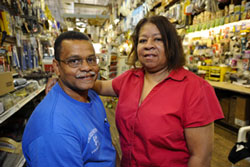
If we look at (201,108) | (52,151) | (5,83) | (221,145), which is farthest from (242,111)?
(5,83)

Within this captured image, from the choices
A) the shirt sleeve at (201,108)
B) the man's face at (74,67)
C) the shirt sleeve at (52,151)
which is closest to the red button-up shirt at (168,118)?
the shirt sleeve at (201,108)

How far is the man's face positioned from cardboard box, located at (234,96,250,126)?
3.11m

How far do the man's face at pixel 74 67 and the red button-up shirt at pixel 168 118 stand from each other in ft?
1.47

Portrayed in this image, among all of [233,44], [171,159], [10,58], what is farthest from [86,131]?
[233,44]

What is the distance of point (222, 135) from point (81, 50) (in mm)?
3517

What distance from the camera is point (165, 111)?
112 centimetres

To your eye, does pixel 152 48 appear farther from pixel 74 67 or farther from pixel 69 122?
pixel 69 122

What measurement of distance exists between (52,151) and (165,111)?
723 millimetres

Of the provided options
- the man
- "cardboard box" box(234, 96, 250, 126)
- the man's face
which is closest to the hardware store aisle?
Result: "cardboard box" box(234, 96, 250, 126)

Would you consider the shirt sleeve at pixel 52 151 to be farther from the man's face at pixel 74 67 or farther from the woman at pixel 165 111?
the woman at pixel 165 111

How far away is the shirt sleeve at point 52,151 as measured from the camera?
27.7 inches

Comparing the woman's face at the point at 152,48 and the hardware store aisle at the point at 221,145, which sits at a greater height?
the woman's face at the point at 152,48

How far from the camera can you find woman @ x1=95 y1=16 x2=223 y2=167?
110 cm

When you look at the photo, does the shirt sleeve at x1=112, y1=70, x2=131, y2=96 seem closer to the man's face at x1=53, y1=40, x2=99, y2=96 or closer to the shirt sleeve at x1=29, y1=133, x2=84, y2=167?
the man's face at x1=53, y1=40, x2=99, y2=96
